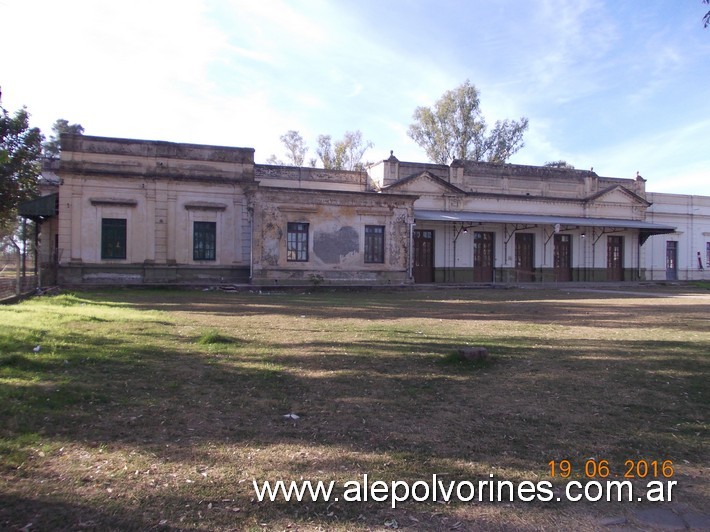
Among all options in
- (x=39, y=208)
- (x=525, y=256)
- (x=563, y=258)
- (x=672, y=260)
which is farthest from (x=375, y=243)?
(x=672, y=260)

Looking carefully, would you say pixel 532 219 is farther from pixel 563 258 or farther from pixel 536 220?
pixel 563 258

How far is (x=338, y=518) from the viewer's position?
315 cm

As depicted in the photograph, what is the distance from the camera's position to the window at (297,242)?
76.1ft

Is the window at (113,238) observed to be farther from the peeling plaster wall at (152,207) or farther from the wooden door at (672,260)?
the wooden door at (672,260)

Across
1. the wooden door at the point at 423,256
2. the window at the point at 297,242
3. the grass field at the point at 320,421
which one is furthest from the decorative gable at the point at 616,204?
the grass field at the point at 320,421

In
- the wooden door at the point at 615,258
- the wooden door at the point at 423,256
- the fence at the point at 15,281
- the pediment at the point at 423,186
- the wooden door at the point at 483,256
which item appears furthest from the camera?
the wooden door at the point at 615,258

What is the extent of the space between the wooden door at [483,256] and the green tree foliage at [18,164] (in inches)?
859

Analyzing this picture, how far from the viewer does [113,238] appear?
77.1 ft

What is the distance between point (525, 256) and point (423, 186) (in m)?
7.39

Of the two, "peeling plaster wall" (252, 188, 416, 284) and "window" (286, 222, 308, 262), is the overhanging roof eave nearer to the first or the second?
"peeling plaster wall" (252, 188, 416, 284)

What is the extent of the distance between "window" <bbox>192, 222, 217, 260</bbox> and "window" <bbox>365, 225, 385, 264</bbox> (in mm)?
7020

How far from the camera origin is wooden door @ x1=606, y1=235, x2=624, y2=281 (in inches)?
1250
